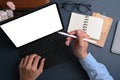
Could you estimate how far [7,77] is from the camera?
1.29 metres

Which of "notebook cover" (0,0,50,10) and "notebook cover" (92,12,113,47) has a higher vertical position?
"notebook cover" (0,0,50,10)

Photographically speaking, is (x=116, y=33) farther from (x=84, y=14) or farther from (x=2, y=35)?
(x=2, y=35)

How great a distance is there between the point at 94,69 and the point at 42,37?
26cm

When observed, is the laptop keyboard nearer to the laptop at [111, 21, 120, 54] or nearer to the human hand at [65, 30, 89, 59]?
the human hand at [65, 30, 89, 59]

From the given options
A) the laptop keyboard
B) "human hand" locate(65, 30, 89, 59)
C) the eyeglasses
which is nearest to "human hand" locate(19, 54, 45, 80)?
the laptop keyboard

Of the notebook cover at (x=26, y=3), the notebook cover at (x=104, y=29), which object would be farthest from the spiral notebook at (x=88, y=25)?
the notebook cover at (x=26, y=3)

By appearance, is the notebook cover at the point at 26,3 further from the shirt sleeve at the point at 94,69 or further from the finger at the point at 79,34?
the shirt sleeve at the point at 94,69

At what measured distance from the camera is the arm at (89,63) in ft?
4.09

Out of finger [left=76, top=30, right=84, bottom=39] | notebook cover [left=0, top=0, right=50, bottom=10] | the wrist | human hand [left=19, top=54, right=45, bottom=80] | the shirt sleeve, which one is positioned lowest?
the shirt sleeve

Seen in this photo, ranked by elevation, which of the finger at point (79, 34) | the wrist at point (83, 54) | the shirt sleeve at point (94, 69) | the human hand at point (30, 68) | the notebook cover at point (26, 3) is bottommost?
the shirt sleeve at point (94, 69)

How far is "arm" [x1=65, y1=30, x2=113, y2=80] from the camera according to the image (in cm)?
125

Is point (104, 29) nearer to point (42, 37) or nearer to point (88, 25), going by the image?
point (88, 25)

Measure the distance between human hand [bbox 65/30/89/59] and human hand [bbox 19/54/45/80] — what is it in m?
0.14

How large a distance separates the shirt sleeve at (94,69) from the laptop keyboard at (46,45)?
4.6 inches
